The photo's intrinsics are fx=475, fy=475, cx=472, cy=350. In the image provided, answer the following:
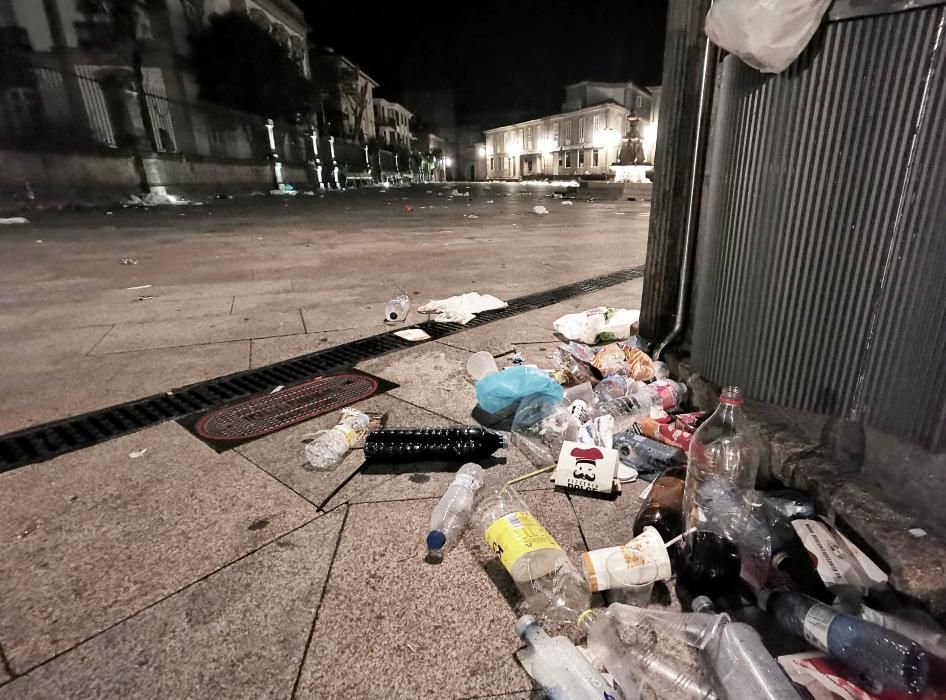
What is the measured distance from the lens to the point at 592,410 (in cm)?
243

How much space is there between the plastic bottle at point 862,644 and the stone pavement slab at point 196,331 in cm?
349

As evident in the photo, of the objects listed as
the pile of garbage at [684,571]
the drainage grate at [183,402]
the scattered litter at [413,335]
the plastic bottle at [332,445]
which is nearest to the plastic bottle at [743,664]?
the pile of garbage at [684,571]

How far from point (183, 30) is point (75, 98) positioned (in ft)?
36.0

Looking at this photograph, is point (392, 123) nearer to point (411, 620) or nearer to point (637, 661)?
point (411, 620)

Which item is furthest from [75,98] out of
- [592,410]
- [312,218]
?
[592,410]

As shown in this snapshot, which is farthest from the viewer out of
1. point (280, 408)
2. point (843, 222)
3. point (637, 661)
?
point (280, 408)

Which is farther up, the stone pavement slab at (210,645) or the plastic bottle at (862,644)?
the plastic bottle at (862,644)

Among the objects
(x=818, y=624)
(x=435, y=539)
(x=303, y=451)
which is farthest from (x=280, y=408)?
(x=818, y=624)

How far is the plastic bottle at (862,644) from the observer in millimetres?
1058

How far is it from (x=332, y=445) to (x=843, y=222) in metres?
2.08

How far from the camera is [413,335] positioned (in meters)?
3.64

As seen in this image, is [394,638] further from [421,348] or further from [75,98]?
[75,98]

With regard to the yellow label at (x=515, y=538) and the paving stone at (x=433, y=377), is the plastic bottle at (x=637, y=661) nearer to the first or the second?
the yellow label at (x=515, y=538)

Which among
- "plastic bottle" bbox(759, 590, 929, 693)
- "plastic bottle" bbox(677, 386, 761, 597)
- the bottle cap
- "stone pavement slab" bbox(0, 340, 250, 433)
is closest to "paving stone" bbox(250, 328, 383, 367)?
"stone pavement slab" bbox(0, 340, 250, 433)
